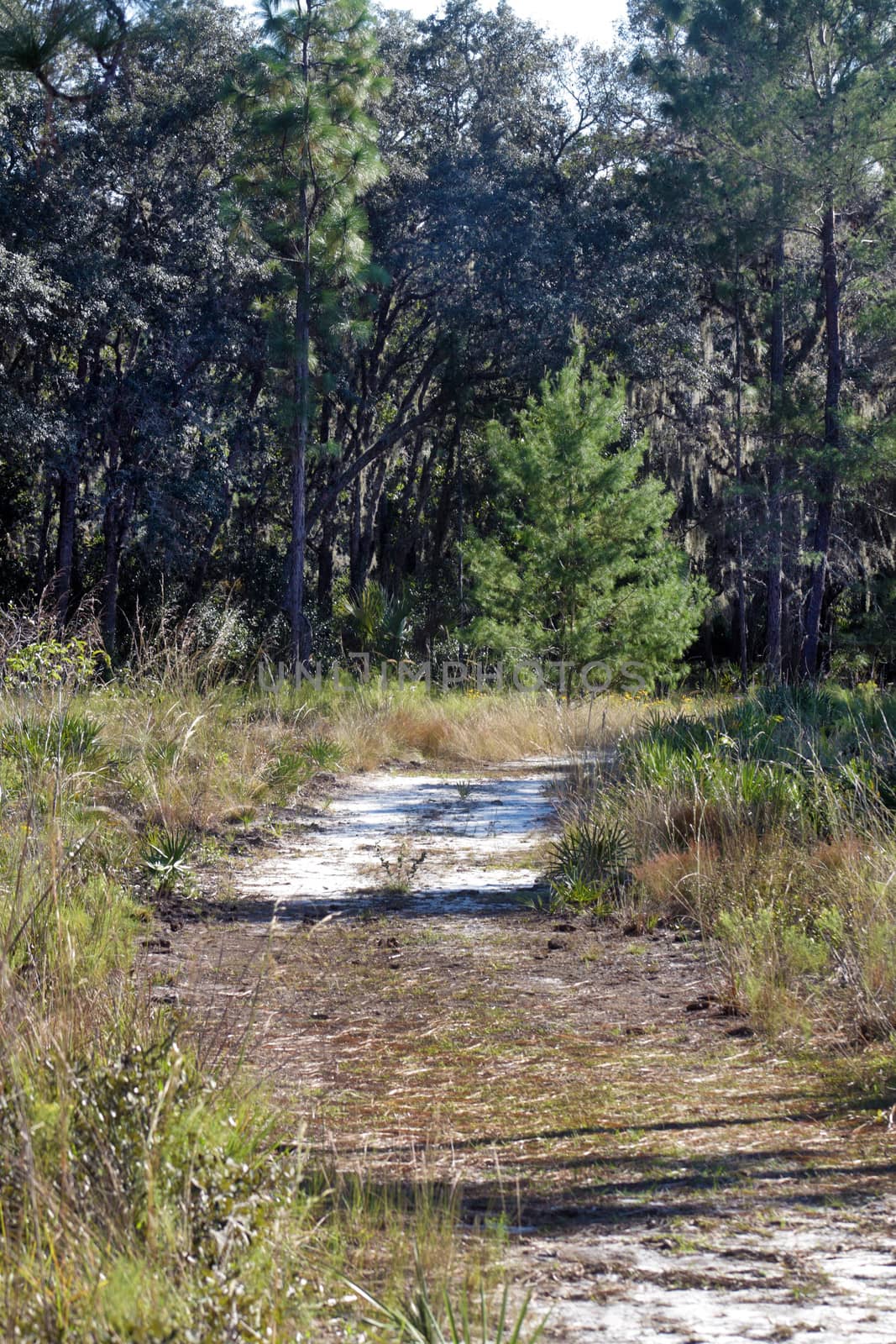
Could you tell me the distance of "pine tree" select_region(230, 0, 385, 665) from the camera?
72.1 ft

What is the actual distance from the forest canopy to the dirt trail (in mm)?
13169

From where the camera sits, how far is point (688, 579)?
2709cm

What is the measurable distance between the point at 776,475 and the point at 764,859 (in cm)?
2077

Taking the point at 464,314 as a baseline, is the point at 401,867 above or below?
below

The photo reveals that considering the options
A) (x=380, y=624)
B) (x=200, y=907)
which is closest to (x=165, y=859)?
(x=200, y=907)

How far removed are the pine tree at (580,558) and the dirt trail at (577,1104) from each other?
15.4 metres

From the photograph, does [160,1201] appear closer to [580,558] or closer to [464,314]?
[580,558]

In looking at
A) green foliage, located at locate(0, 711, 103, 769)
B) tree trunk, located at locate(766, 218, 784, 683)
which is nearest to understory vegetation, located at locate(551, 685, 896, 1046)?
green foliage, located at locate(0, 711, 103, 769)

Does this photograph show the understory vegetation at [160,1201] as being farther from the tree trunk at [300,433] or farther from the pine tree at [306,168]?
the tree trunk at [300,433]

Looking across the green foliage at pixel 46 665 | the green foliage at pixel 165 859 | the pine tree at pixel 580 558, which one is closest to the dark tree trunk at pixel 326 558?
the pine tree at pixel 580 558

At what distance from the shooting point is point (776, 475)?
25.9 m

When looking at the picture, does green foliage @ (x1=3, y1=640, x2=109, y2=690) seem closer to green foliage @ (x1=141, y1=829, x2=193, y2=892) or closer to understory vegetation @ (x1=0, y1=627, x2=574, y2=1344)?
green foliage @ (x1=141, y1=829, x2=193, y2=892)

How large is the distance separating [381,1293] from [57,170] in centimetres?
2411

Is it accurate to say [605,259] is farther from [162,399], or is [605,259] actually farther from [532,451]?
[162,399]
